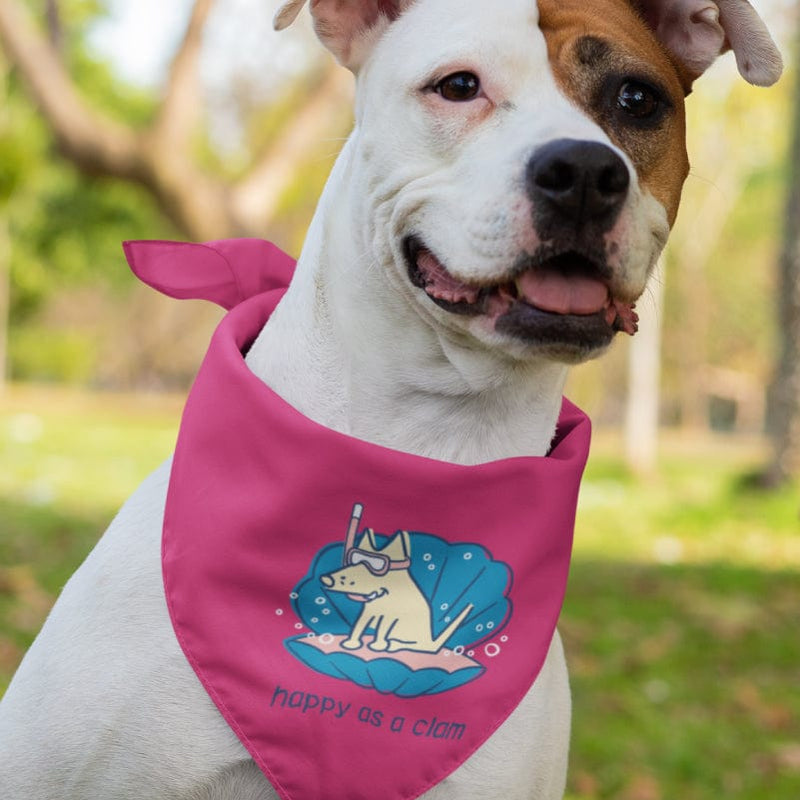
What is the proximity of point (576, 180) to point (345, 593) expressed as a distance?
1.00m

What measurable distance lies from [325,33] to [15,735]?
1675 millimetres

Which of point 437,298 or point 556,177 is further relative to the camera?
point 437,298

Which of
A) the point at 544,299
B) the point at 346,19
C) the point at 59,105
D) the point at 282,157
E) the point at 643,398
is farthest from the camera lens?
the point at 643,398

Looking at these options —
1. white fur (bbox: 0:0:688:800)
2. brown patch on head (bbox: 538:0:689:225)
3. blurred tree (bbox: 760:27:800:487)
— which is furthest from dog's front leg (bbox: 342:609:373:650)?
blurred tree (bbox: 760:27:800:487)

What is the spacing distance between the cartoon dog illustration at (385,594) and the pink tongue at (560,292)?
604mm

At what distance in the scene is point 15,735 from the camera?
97.3 inches

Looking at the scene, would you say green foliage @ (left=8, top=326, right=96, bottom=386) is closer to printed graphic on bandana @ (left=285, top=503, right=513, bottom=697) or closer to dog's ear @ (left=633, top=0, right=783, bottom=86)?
dog's ear @ (left=633, top=0, right=783, bottom=86)

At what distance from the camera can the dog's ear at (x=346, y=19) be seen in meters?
2.67

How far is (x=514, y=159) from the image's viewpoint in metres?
2.24

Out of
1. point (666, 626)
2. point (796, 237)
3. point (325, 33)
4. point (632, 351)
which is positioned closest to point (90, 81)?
point (632, 351)

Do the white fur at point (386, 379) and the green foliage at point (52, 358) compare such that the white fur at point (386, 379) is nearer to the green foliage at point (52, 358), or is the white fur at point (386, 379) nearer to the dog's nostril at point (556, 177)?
the dog's nostril at point (556, 177)

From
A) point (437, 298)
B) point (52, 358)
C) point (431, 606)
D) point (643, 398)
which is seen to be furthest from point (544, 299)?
point (52, 358)

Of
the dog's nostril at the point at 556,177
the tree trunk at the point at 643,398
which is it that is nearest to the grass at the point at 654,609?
the tree trunk at the point at 643,398

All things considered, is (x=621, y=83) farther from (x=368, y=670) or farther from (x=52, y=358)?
(x=52, y=358)
